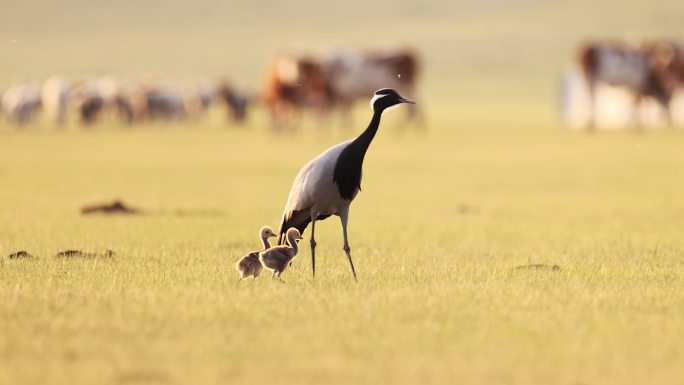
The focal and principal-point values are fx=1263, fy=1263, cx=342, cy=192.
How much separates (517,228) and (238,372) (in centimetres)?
877

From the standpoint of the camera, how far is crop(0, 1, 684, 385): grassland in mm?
6434

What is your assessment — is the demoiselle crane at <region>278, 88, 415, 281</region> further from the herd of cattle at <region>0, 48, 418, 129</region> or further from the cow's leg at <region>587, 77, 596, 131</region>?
the cow's leg at <region>587, 77, 596, 131</region>

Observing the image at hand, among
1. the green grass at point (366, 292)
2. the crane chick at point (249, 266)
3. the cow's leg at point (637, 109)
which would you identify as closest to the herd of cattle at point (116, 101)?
the cow's leg at point (637, 109)

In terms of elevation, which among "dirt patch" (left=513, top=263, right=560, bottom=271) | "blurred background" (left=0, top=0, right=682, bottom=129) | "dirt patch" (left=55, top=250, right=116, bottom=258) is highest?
"blurred background" (left=0, top=0, right=682, bottom=129)

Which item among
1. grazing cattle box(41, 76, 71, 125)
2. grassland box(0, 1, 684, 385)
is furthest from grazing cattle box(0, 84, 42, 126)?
grassland box(0, 1, 684, 385)

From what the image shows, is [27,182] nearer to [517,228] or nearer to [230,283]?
[517,228]

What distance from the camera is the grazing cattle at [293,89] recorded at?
45.2 metres

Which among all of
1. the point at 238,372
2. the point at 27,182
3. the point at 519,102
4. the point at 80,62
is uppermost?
the point at 80,62

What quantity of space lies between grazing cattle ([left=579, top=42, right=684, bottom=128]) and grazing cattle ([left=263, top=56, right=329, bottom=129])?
9.31 metres

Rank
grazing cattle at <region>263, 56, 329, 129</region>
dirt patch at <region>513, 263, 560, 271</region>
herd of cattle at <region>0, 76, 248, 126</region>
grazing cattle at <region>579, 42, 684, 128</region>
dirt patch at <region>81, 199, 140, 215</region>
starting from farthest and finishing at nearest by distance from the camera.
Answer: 1. herd of cattle at <region>0, 76, 248, 126</region>
2. grazing cattle at <region>263, 56, 329, 129</region>
3. grazing cattle at <region>579, 42, 684, 128</region>
4. dirt patch at <region>81, 199, 140, 215</region>
5. dirt patch at <region>513, 263, 560, 271</region>

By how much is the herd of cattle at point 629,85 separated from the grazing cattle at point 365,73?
6.18m

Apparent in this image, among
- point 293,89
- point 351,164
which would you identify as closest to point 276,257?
point 351,164

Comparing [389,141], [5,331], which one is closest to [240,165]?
[389,141]

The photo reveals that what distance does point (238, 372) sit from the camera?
6.15 meters
